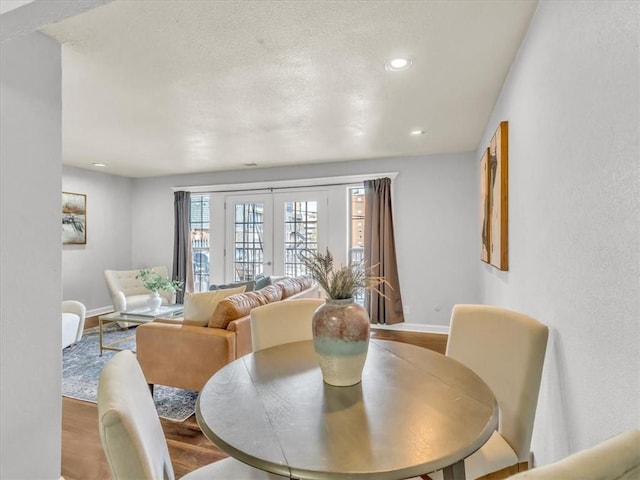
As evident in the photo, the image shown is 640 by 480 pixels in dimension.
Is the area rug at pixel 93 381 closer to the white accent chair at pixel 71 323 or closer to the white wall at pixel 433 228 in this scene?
the white accent chair at pixel 71 323

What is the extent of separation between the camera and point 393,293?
4.83m

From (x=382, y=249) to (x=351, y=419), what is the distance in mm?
3955

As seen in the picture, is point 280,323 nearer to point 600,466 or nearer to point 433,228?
point 600,466

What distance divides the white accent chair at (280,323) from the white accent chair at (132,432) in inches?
28.7

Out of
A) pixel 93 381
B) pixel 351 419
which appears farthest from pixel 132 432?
pixel 93 381

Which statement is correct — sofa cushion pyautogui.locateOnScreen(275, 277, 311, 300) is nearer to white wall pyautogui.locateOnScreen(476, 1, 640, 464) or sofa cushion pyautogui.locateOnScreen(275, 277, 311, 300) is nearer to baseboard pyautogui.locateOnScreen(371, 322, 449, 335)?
baseboard pyautogui.locateOnScreen(371, 322, 449, 335)

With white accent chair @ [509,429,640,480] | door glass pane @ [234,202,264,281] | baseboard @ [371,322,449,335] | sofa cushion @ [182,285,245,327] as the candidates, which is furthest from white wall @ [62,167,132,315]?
white accent chair @ [509,429,640,480]

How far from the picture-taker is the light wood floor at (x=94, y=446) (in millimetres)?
2000

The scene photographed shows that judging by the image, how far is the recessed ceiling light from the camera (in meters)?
2.11

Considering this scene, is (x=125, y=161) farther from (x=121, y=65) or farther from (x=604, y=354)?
(x=604, y=354)

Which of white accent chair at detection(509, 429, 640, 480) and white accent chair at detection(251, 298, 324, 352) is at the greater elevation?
white accent chair at detection(509, 429, 640, 480)

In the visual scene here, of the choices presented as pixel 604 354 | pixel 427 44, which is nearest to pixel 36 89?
pixel 427 44

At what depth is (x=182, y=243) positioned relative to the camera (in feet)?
19.7

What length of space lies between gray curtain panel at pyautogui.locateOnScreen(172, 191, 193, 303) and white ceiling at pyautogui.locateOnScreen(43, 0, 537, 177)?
2.02 meters
